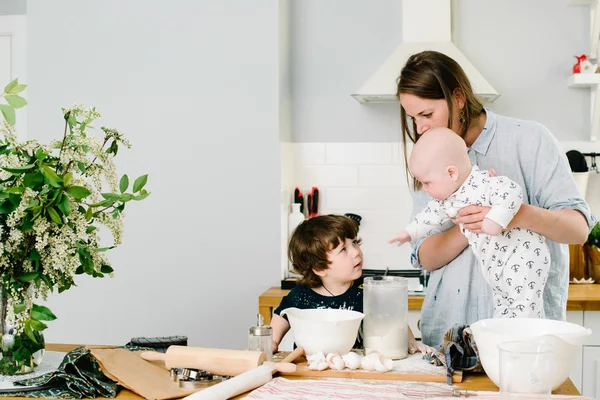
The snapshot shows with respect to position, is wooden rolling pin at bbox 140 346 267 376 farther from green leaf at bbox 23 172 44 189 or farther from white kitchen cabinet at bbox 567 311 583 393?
white kitchen cabinet at bbox 567 311 583 393

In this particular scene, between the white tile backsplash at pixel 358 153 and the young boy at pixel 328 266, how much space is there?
4.76 feet

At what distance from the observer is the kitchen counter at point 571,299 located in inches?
117

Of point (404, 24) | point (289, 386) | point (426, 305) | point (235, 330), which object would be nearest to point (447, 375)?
point (289, 386)

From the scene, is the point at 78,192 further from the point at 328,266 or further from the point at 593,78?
the point at 593,78

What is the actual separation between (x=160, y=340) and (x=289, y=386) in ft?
1.63

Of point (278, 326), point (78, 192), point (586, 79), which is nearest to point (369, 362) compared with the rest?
point (278, 326)

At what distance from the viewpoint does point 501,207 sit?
178 centimetres

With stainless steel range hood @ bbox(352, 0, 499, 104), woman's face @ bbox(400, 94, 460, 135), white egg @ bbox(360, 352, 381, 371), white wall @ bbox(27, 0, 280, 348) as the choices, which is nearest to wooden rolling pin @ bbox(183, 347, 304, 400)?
white egg @ bbox(360, 352, 381, 371)

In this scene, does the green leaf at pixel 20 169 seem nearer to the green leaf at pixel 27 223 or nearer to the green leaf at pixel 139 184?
the green leaf at pixel 27 223

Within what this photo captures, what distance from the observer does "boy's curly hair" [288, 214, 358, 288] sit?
221 cm

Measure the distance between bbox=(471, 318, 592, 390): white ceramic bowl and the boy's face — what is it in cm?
71

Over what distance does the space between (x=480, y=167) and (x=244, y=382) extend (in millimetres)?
1027

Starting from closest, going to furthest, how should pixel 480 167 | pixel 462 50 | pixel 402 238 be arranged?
pixel 402 238 → pixel 480 167 → pixel 462 50

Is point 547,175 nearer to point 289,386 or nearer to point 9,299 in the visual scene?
point 289,386
